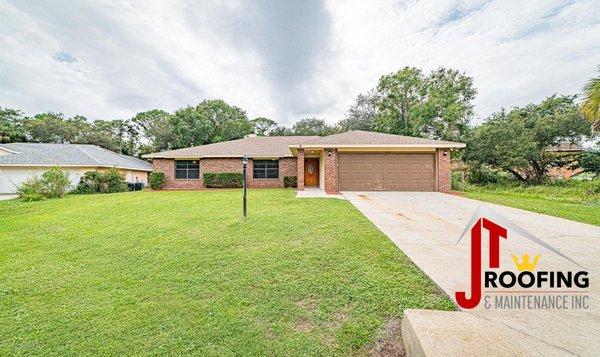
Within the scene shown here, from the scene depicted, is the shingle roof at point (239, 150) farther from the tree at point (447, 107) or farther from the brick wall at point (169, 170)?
the tree at point (447, 107)

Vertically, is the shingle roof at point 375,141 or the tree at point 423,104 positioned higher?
the tree at point 423,104

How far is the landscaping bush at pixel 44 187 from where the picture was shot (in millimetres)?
13273

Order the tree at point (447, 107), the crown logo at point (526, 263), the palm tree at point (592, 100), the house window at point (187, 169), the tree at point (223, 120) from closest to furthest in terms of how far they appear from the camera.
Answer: the crown logo at point (526, 263), the palm tree at point (592, 100), the house window at point (187, 169), the tree at point (447, 107), the tree at point (223, 120)

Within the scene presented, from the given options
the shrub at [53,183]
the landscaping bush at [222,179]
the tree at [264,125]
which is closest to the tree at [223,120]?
the tree at [264,125]

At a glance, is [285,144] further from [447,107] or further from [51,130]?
[51,130]

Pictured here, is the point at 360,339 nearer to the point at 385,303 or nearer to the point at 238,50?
the point at 385,303

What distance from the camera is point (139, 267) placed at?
4.00 meters

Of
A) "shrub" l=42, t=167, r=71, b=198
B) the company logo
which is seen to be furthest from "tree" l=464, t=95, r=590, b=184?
"shrub" l=42, t=167, r=71, b=198

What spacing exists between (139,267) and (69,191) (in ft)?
59.1

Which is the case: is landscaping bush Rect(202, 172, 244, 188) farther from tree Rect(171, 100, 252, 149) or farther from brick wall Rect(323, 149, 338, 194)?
tree Rect(171, 100, 252, 149)

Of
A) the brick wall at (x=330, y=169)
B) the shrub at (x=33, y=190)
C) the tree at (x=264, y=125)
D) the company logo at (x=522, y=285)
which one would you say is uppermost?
the tree at (x=264, y=125)

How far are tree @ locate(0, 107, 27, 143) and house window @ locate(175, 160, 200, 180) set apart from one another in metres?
26.0

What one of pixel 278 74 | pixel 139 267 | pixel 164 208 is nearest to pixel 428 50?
pixel 278 74

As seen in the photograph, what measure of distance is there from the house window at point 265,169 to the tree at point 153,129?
19.0 metres
